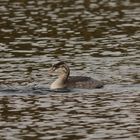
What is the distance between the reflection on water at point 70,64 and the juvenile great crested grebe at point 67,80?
396 mm

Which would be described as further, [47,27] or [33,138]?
[47,27]

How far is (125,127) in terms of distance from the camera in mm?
22641

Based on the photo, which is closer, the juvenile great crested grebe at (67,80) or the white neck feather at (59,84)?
the juvenile great crested grebe at (67,80)

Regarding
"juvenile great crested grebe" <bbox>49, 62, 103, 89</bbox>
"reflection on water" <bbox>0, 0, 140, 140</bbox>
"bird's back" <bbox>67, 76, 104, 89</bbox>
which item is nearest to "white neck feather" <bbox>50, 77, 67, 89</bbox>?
"juvenile great crested grebe" <bbox>49, 62, 103, 89</bbox>

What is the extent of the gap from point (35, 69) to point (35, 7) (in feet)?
56.6

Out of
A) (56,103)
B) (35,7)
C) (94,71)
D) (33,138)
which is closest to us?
(33,138)

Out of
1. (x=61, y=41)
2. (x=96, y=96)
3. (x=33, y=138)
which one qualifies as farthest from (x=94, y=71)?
(x=33, y=138)

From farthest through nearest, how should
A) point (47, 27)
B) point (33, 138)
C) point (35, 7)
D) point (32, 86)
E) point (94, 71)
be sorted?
1. point (35, 7)
2. point (47, 27)
3. point (94, 71)
4. point (32, 86)
5. point (33, 138)

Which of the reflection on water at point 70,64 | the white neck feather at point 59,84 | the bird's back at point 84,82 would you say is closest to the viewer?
the reflection on water at point 70,64

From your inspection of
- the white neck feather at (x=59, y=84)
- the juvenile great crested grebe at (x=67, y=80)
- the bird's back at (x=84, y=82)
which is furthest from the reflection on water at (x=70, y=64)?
the white neck feather at (x=59, y=84)

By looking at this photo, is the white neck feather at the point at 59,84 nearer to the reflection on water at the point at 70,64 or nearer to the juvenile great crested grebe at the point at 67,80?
the juvenile great crested grebe at the point at 67,80

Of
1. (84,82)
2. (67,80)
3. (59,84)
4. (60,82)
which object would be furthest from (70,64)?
(84,82)

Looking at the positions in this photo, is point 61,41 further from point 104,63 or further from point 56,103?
point 56,103

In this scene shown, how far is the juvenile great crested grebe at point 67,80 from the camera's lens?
94.0 feet
